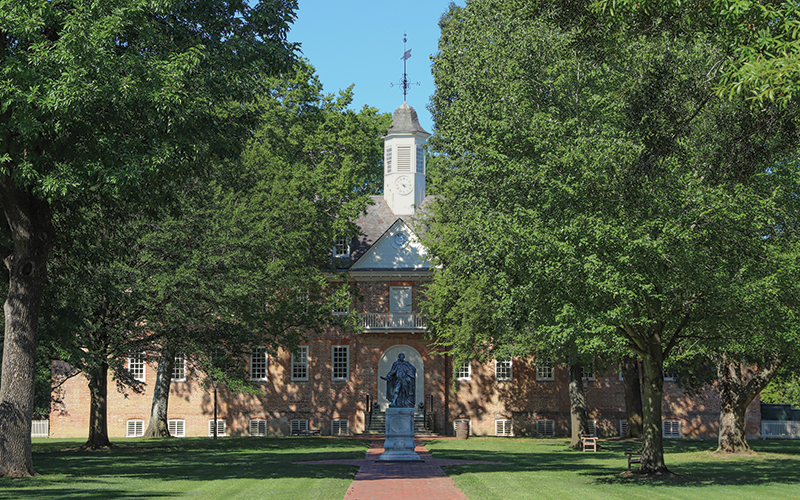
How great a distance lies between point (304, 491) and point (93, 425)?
14854 mm

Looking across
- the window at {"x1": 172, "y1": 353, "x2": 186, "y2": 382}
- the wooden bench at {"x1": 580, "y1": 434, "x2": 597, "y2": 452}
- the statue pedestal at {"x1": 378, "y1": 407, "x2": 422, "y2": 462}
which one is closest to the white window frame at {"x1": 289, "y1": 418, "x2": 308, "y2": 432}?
the window at {"x1": 172, "y1": 353, "x2": 186, "y2": 382}

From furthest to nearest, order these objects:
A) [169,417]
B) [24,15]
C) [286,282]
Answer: [169,417], [286,282], [24,15]

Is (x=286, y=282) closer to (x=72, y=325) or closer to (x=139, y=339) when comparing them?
(x=139, y=339)

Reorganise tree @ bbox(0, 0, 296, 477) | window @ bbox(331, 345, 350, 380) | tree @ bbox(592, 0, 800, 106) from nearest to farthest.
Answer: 1. tree @ bbox(592, 0, 800, 106)
2. tree @ bbox(0, 0, 296, 477)
3. window @ bbox(331, 345, 350, 380)

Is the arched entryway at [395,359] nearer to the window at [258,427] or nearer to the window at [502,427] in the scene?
the window at [502,427]

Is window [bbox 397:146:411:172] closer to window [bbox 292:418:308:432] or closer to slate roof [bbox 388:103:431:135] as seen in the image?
slate roof [bbox 388:103:431:135]

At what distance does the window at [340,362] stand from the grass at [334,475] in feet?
42.6

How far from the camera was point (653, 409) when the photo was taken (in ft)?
60.6

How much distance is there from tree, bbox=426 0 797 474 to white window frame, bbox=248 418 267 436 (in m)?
23.5

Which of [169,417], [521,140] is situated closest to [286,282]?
[169,417]

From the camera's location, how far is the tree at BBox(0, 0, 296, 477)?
13.3 metres

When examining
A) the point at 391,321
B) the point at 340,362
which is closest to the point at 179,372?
the point at 340,362

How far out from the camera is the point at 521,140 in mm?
18750

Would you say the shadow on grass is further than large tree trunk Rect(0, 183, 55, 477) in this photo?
Yes
